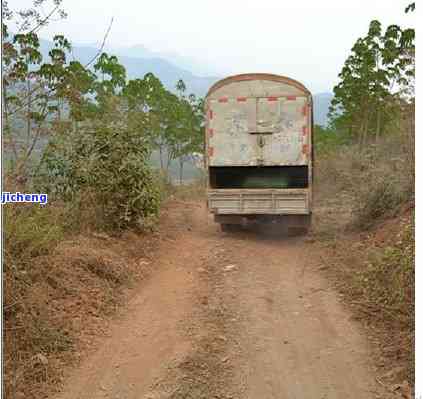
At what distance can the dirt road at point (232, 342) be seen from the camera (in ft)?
15.6

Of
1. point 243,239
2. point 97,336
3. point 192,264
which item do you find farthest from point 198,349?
point 243,239

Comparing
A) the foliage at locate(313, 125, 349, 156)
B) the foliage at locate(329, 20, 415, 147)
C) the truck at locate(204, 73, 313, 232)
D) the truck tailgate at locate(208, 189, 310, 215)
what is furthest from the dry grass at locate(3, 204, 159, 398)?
the foliage at locate(313, 125, 349, 156)

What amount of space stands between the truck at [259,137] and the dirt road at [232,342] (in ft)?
7.47

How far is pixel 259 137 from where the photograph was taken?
11398mm

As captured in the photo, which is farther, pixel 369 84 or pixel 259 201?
pixel 369 84

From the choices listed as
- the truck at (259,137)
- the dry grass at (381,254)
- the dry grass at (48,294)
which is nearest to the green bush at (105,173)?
the dry grass at (48,294)

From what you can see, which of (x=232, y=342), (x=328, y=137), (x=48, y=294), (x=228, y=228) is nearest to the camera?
(x=232, y=342)

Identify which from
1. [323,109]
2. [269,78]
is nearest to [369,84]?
[269,78]

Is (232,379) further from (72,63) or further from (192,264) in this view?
(72,63)

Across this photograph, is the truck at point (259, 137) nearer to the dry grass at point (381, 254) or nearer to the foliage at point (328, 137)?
the dry grass at point (381, 254)

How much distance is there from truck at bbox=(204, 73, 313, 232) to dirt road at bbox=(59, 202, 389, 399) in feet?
7.47

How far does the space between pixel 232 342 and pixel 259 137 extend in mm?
6294

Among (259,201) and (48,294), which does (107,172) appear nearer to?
(259,201)

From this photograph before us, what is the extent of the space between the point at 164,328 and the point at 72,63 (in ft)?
21.5
